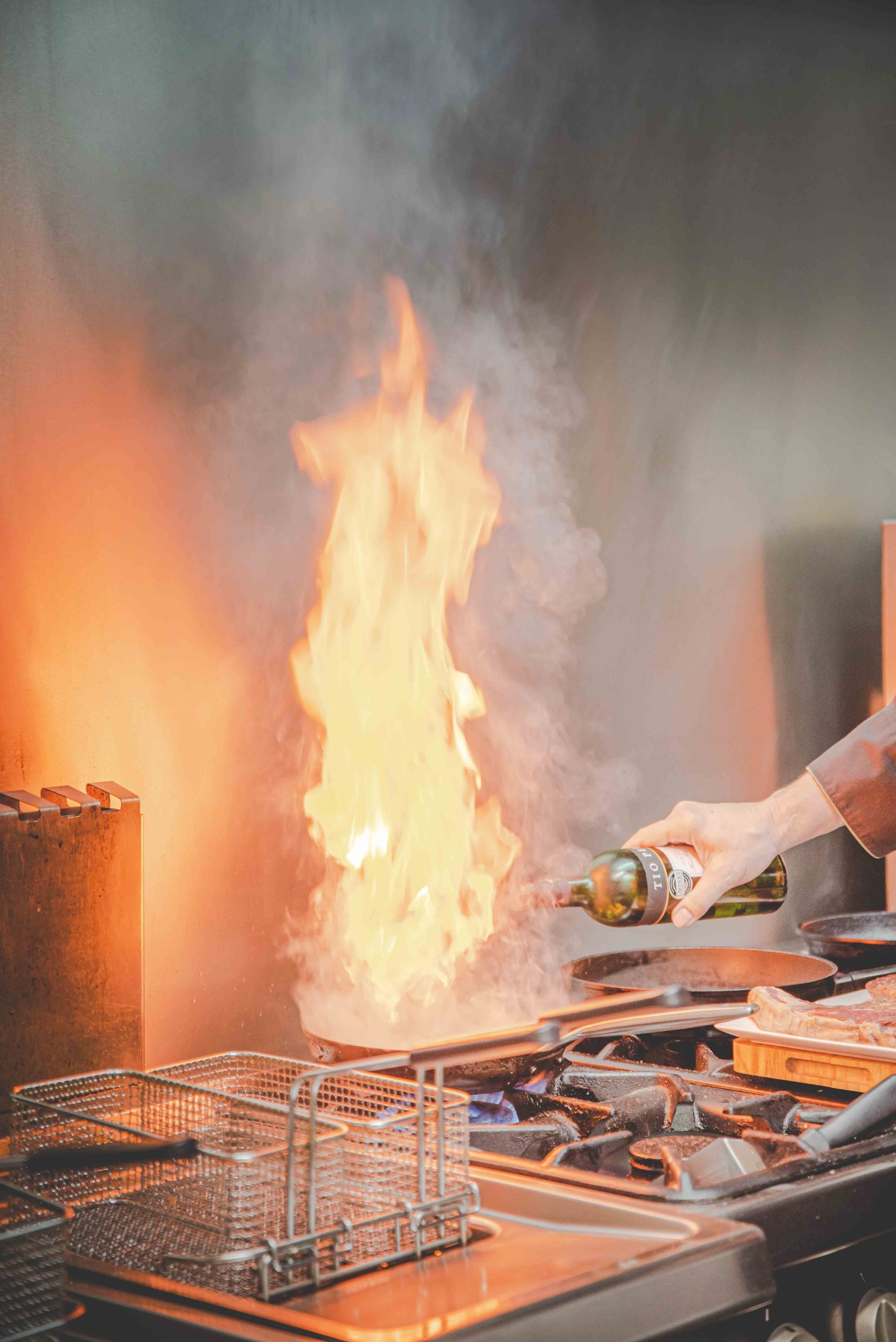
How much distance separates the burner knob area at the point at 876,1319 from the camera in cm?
127

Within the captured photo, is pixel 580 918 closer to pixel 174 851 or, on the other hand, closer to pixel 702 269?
pixel 174 851

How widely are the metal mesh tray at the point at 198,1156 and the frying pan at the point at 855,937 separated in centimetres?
146

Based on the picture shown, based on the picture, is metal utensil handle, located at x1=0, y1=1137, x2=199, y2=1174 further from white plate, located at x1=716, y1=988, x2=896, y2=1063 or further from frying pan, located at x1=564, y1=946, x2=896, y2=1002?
frying pan, located at x1=564, y1=946, x2=896, y2=1002

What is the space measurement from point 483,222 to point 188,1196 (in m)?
1.69

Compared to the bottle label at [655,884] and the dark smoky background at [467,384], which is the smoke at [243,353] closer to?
the dark smoky background at [467,384]

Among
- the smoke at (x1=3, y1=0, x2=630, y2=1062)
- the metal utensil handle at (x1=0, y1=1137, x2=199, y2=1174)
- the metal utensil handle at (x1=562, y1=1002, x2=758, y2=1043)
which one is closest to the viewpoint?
the metal utensil handle at (x1=0, y1=1137, x2=199, y2=1174)

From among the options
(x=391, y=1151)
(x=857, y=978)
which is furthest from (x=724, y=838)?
(x=391, y=1151)

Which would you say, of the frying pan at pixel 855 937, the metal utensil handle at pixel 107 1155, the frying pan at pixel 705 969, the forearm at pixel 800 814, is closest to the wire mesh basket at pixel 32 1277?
the metal utensil handle at pixel 107 1155

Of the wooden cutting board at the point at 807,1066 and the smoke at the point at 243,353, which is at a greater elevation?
the smoke at the point at 243,353

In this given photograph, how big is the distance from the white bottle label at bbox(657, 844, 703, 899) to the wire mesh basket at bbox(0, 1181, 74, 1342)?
1100 mm

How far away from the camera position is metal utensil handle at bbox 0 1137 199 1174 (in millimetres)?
875


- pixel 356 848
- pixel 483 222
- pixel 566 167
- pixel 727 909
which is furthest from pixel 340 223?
pixel 727 909

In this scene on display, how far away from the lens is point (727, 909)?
2.55m

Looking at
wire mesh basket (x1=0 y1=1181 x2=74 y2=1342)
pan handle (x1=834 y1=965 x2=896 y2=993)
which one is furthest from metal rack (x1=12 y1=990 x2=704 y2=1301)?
pan handle (x1=834 y1=965 x2=896 y2=993)
